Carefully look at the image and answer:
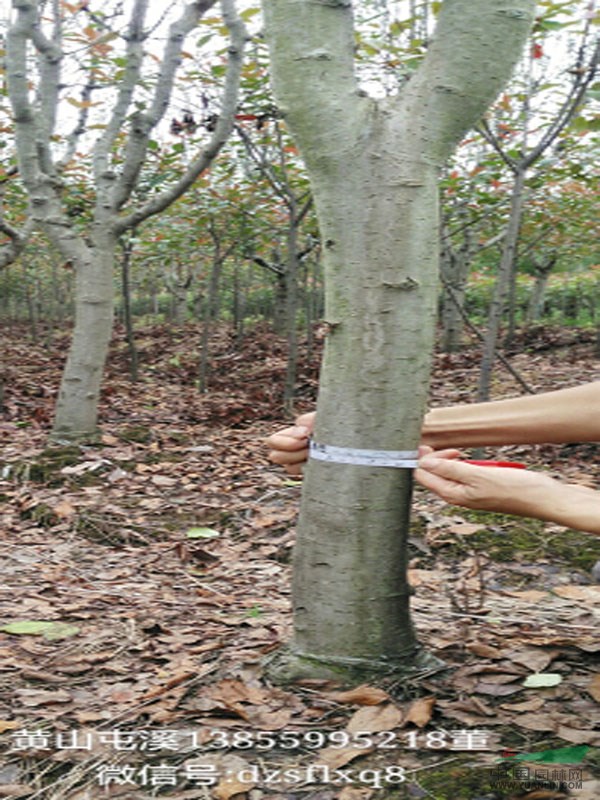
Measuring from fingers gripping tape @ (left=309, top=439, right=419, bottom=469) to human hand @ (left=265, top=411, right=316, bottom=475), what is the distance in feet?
0.48

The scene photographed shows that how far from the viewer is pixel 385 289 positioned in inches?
76.3

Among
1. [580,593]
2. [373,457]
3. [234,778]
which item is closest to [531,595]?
[580,593]

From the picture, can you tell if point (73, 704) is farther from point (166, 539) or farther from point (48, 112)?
point (48, 112)

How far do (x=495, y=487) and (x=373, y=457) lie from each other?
1.07ft

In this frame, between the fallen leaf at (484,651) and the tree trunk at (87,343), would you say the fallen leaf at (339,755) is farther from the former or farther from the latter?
the tree trunk at (87,343)

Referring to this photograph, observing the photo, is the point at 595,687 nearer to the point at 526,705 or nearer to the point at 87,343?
the point at 526,705

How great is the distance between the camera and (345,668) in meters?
2.04

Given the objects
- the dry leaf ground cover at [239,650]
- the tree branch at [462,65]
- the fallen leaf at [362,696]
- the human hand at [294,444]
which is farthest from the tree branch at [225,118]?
the fallen leaf at [362,696]

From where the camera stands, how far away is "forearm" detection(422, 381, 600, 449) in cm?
188

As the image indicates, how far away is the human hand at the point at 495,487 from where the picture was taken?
1741 millimetres

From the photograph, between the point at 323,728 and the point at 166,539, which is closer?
the point at 323,728

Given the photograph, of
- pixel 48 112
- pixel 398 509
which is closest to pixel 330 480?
pixel 398 509

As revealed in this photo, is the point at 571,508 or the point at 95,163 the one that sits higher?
the point at 95,163

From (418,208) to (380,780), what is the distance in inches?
52.9
